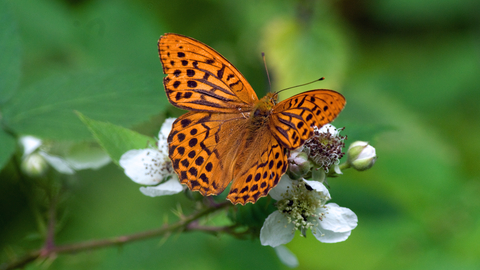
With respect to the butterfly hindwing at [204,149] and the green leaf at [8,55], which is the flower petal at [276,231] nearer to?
the butterfly hindwing at [204,149]

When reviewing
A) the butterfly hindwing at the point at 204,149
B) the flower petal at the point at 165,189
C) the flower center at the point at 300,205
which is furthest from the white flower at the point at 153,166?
the flower center at the point at 300,205

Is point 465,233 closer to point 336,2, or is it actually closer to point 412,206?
point 412,206

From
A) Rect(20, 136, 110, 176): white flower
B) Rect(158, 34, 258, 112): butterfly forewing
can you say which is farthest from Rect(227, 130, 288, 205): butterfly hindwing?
Rect(20, 136, 110, 176): white flower

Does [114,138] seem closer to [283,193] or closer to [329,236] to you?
[283,193]

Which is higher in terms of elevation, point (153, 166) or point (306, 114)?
point (306, 114)

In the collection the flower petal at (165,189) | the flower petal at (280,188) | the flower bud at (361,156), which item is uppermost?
the flower bud at (361,156)

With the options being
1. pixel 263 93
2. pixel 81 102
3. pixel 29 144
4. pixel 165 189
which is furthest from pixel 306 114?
pixel 263 93
